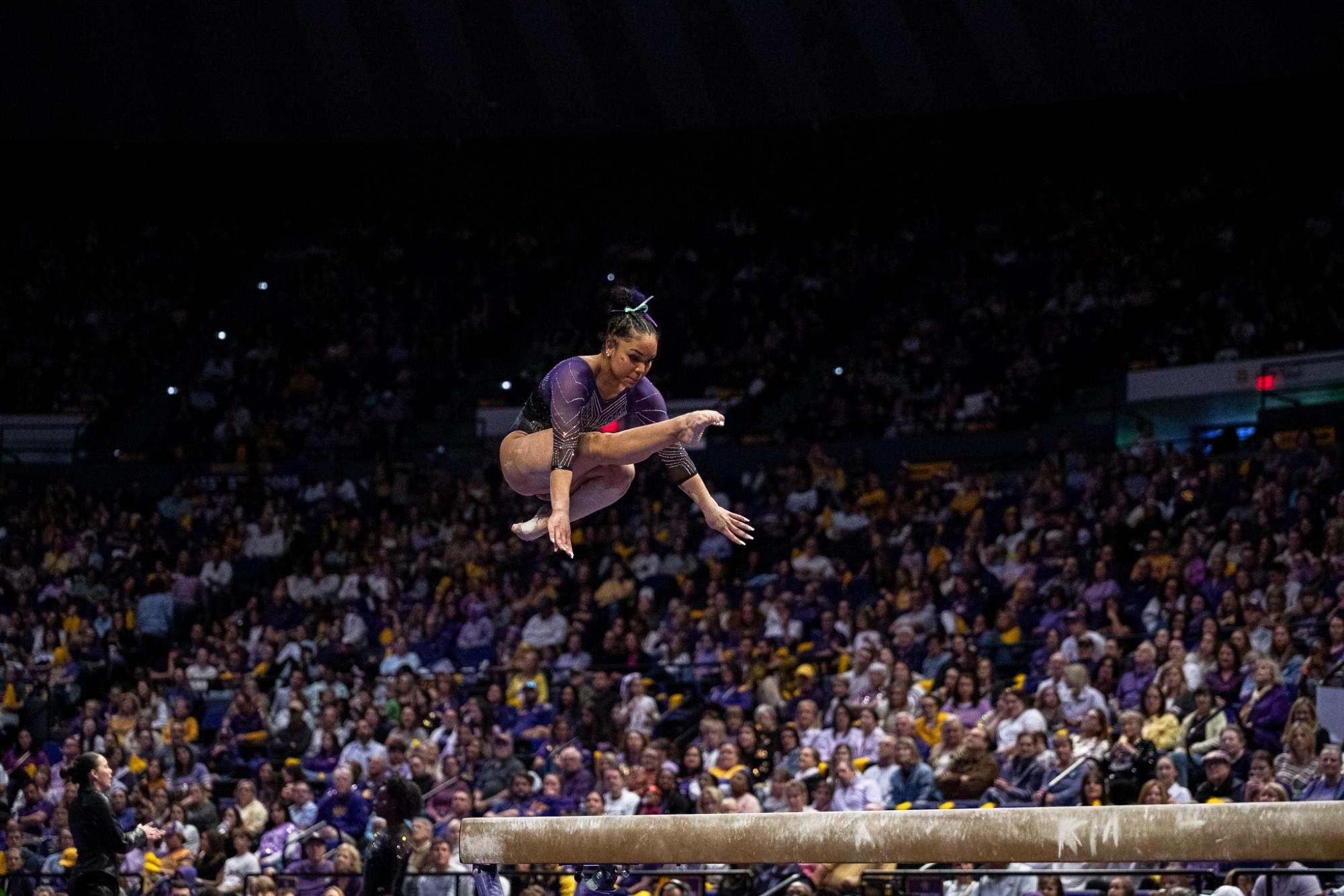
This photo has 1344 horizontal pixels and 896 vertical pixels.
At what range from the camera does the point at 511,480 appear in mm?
6160

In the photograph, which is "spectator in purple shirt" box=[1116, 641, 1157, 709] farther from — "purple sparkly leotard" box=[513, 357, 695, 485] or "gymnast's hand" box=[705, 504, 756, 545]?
"purple sparkly leotard" box=[513, 357, 695, 485]

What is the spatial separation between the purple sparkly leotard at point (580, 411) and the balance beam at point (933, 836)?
134 cm

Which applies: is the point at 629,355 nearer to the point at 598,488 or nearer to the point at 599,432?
the point at 599,432

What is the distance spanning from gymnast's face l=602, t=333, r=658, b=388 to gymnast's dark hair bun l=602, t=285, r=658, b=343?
0.06 feet

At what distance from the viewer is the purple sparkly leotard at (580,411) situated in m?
5.70

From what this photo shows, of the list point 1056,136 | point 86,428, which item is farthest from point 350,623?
point 1056,136

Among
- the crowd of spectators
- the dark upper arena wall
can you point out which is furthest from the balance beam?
the dark upper arena wall

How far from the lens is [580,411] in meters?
5.72

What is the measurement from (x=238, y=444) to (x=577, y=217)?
6752mm

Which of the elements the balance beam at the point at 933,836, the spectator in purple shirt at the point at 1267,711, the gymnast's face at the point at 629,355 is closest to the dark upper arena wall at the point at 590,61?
the spectator in purple shirt at the point at 1267,711

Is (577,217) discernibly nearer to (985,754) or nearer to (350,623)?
(350,623)

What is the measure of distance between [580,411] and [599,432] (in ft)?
0.63

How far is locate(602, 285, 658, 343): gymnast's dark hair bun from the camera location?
5711 millimetres

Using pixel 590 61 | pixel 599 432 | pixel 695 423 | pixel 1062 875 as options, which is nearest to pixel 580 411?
pixel 599 432
